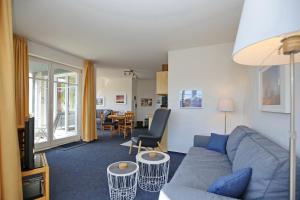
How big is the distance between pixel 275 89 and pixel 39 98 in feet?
14.8

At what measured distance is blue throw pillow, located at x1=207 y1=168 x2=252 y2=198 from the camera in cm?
115

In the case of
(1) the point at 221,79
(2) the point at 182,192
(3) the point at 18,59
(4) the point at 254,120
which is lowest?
(2) the point at 182,192

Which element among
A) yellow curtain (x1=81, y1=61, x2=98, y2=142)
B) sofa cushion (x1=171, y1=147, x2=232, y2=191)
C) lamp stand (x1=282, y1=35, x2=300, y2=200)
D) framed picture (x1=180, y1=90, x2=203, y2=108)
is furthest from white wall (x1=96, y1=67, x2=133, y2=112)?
lamp stand (x1=282, y1=35, x2=300, y2=200)

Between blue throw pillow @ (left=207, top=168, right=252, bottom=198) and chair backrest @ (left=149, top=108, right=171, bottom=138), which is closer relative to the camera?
blue throw pillow @ (left=207, top=168, right=252, bottom=198)

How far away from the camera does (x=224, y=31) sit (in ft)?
9.45

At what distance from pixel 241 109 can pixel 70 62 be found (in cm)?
434

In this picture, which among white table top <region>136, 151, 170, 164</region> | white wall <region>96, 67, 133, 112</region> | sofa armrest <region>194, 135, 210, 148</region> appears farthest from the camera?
white wall <region>96, 67, 133, 112</region>

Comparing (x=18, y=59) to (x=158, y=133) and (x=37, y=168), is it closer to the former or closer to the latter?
(x=37, y=168)

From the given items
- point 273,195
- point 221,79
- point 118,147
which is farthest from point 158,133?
point 273,195

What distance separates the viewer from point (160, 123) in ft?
11.8

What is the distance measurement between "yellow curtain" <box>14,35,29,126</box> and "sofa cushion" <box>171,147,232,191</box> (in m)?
3.14

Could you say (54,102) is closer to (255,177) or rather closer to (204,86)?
(204,86)

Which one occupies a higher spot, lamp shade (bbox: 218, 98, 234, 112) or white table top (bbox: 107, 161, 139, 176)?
lamp shade (bbox: 218, 98, 234, 112)

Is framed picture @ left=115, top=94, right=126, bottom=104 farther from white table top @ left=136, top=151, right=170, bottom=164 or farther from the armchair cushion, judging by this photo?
white table top @ left=136, top=151, right=170, bottom=164
